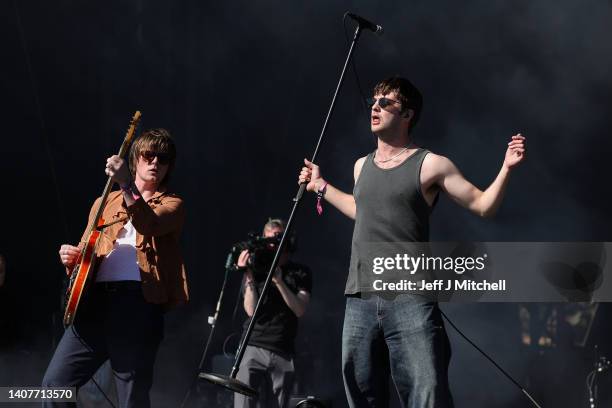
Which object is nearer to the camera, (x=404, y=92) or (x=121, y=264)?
(x=404, y=92)

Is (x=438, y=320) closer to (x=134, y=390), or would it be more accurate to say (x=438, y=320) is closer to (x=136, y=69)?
(x=134, y=390)

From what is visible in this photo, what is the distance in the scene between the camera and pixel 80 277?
12.9ft

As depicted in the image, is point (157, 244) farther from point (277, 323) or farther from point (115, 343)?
point (277, 323)

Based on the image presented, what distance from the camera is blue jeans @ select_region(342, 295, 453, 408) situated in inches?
134

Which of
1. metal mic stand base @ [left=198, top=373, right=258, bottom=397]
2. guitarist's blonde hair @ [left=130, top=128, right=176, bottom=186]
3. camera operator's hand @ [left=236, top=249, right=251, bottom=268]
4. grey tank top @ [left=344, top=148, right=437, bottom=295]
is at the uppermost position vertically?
guitarist's blonde hair @ [left=130, top=128, right=176, bottom=186]

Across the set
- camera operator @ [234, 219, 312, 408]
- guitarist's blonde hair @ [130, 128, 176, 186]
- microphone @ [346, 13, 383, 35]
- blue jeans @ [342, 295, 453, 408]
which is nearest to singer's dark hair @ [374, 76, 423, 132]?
microphone @ [346, 13, 383, 35]

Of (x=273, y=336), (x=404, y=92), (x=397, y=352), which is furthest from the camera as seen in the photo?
(x=273, y=336)

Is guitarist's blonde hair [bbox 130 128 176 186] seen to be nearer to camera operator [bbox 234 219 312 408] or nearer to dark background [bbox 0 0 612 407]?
camera operator [bbox 234 219 312 408]

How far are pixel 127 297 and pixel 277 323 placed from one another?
2.32m

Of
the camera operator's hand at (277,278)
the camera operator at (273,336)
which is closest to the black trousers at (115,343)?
the camera operator at (273,336)

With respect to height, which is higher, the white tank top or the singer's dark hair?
the singer's dark hair

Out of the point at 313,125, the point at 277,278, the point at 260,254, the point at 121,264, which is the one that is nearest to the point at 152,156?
the point at 121,264

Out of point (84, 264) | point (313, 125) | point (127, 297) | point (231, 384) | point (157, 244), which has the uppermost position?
point (313, 125)

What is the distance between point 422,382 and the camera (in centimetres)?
340
